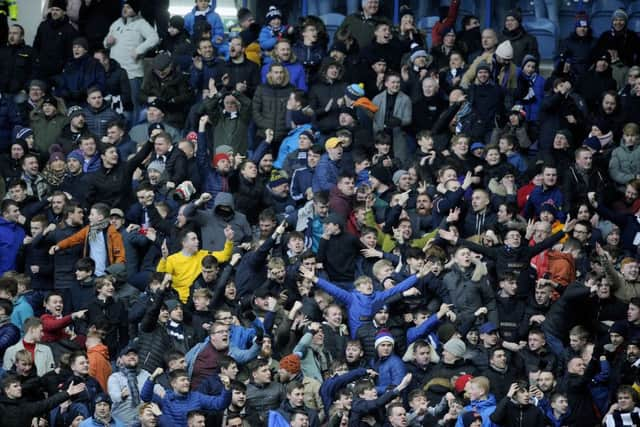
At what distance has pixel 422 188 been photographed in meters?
21.3

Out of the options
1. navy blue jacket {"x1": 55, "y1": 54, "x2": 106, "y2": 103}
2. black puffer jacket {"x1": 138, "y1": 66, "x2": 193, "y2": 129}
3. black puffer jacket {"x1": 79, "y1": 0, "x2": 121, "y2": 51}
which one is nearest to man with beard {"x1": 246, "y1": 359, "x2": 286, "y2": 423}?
black puffer jacket {"x1": 138, "y1": 66, "x2": 193, "y2": 129}

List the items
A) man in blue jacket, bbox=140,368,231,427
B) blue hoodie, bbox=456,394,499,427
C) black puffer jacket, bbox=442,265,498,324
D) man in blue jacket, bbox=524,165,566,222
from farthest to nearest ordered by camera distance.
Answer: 1. man in blue jacket, bbox=524,165,566,222
2. black puffer jacket, bbox=442,265,498,324
3. blue hoodie, bbox=456,394,499,427
4. man in blue jacket, bbox=140,368,231,427

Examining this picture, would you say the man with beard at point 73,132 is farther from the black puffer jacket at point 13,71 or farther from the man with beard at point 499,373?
the man with beard at point 499,373

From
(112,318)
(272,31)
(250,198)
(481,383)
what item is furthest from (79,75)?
(481,383)

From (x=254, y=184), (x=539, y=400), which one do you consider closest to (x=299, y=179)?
(x=254, y=184)

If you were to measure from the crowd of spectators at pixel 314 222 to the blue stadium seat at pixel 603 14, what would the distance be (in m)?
1.71

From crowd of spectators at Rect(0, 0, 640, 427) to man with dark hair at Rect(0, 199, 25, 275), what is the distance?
2cm

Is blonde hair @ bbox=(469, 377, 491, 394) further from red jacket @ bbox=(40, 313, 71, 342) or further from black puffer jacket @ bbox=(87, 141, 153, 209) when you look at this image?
Result: black puffer jacket @ bbox=(87, 141, 153, 209)

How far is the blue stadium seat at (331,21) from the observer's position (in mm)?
26328

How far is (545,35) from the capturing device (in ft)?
87.3

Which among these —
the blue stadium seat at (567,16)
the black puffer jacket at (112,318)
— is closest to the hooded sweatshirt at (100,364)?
the black puffer jacket at (112,318)

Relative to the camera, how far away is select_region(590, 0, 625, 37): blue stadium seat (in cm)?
2667

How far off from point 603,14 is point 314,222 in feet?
25.7

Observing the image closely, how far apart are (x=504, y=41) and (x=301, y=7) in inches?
140
